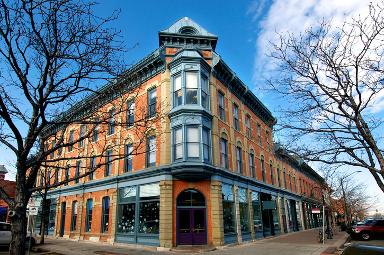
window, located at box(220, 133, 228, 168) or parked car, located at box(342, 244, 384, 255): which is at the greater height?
window, located at box(220, 133, 228, 168)

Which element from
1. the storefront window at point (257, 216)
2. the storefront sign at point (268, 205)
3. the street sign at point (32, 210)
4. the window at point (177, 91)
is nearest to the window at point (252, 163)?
the storefront window at point (257, 216)

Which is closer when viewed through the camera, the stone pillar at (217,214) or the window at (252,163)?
the stone pillar at (217,214)

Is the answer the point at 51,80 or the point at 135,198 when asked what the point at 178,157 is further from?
the point at 51,80

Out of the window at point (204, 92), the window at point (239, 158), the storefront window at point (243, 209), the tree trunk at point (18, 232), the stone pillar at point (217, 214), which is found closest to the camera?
the tree trunk at point (18, 232)

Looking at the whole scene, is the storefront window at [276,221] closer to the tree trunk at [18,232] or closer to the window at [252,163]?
the window at [252,163]

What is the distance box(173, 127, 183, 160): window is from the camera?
19.7 metres

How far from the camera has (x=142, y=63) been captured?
75.5 feet

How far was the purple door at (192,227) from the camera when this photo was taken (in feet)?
61.2

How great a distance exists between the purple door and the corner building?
2.3 inches

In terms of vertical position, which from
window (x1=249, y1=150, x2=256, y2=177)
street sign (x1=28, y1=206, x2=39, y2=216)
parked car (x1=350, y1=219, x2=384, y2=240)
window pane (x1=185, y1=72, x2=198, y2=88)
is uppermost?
window pane (x1=185, y1=72, x2=198, y2=88)

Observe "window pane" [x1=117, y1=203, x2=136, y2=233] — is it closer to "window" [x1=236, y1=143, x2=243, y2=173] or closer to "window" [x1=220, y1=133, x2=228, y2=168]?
"window" [x1=220, y1=133, x2=228, y2=168]

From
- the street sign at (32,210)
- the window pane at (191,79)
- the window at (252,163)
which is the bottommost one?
the street sign at (32,210)

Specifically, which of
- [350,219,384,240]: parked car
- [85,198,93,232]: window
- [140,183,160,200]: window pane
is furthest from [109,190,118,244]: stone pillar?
[350,219,384,240]: parked car

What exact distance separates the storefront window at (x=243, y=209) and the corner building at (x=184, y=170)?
0.07m
